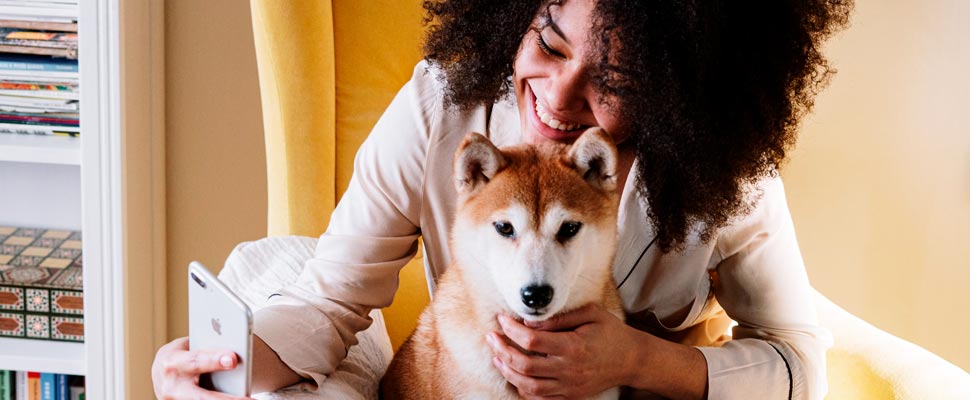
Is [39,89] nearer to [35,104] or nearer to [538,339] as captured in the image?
[35,104]

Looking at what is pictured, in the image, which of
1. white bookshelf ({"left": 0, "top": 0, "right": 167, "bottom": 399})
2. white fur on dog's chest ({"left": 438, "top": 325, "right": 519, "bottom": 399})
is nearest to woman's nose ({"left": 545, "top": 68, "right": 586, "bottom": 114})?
white fur on dog's chest ({"left": 438, "top": 325, "right": 519, "bottom": 399})

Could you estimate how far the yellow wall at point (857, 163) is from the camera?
5.85 feet

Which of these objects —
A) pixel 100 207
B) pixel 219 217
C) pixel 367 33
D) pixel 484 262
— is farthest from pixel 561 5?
pixel 219 217

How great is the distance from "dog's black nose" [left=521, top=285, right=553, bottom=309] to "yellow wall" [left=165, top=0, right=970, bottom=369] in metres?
1.27

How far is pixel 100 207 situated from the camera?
1695 millimetres

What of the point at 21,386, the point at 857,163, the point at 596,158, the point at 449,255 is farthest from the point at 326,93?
the point at 857,163

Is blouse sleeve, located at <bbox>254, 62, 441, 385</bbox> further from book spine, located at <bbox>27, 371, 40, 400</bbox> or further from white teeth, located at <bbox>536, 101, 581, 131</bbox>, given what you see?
book spine, located at <bbox>27, 371, 40, 400</bbox>

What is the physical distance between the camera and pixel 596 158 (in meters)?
0.82

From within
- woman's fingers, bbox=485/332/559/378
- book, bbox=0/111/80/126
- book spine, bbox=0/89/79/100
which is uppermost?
book spine, bbox=0/89/79/100

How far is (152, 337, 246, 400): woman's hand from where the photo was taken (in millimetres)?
846

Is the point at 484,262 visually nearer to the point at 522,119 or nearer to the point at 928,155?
the point at 522,119

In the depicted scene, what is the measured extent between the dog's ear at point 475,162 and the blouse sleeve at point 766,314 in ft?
1.06

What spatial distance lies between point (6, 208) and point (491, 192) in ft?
4.99

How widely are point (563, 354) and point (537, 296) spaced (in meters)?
0.10
